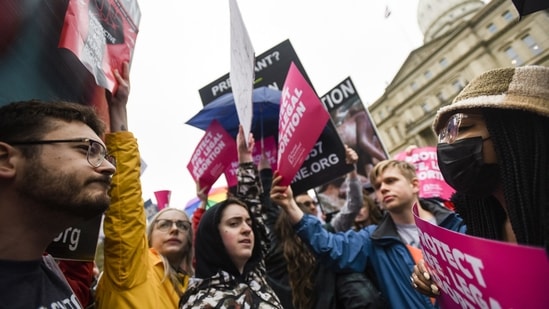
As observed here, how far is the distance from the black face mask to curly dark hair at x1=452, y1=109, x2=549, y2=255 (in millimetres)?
55

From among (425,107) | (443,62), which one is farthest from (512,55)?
(425,107)

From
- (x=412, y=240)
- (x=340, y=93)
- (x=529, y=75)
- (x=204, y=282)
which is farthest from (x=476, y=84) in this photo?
(x=340, y=93)

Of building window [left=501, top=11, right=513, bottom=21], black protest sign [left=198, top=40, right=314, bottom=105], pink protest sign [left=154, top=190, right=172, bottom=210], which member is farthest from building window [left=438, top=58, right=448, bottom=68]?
pink protest sign [left=154, top=190, right=172, bottom=210]

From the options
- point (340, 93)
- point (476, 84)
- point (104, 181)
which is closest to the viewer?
point (476, 84)

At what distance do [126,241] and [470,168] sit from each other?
162 cm

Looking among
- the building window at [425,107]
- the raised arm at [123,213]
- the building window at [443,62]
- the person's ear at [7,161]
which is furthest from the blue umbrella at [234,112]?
the building window at [443,62]

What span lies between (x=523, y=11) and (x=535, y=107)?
0.67 m

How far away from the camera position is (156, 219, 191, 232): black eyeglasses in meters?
2.80

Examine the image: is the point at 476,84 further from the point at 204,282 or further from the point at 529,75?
the point at 204,282

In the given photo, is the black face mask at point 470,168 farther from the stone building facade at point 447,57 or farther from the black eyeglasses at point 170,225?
the stone building facade at point 447,57

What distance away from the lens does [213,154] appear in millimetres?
3289

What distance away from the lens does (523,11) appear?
1.32 m

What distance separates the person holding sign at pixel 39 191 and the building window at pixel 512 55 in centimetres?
3766

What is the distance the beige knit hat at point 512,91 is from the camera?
0.96 metres
